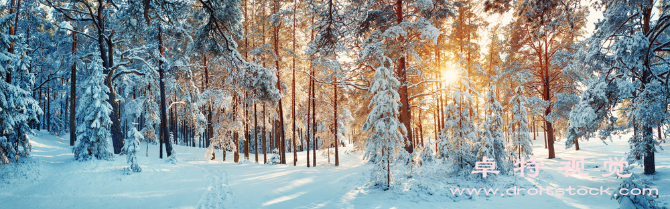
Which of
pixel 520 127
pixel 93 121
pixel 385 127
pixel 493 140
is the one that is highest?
pixel 93 121

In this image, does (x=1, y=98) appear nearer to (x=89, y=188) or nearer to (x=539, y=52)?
(x=89, y=188)

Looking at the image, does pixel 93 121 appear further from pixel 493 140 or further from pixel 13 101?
→ pixel 493 140

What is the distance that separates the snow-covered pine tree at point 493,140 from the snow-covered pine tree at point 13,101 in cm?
1811

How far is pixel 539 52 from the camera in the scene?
16875mm

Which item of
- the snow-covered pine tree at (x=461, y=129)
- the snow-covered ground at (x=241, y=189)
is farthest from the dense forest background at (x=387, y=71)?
the snow-covered ground at (x=241, y=189)

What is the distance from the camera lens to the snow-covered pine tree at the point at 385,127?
28.9 ft

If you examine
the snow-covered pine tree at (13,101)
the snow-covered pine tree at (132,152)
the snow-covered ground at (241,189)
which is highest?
the snow-covered pine tree at (13,101)

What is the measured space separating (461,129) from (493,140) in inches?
62.9

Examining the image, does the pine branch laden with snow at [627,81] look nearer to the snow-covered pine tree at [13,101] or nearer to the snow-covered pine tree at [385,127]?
the snow-covered pine tree at [385,127]

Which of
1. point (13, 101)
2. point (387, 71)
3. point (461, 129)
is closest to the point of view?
point (387, 71)

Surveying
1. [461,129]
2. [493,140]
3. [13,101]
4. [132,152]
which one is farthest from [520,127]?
[13,101]

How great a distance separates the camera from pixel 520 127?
1380 centimetres

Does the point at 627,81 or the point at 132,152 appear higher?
the point at 627,81

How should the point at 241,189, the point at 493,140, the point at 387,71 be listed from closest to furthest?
the point at 387,71, the point at 241,189, the point at 493,140
